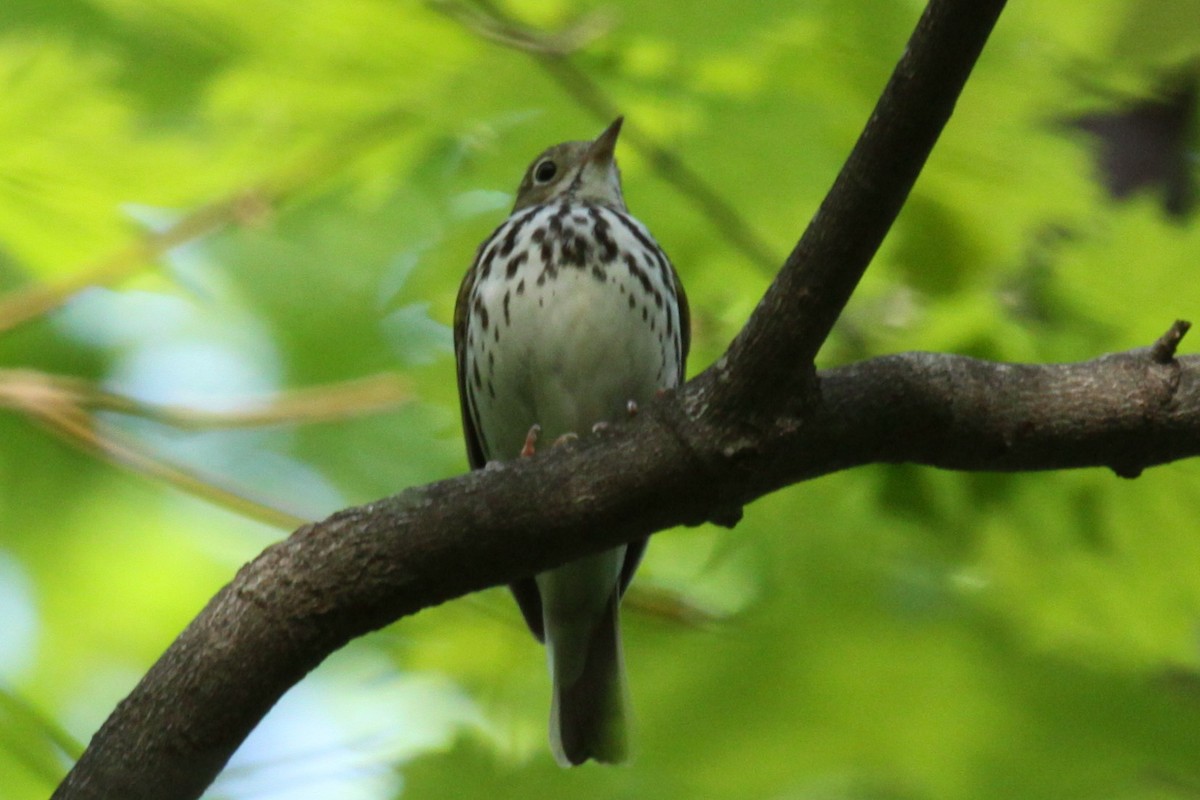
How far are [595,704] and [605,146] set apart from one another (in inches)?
65.7

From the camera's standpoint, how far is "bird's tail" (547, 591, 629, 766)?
13.5 feet

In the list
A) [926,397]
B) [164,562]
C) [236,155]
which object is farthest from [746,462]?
[164,562]

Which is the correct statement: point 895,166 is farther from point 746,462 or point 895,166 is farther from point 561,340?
point 561,340

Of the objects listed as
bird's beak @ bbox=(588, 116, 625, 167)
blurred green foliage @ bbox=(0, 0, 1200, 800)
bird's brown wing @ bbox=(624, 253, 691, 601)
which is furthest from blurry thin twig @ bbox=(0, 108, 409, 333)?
bird's brown wing @ bbox=(624, 253, 691, 601)

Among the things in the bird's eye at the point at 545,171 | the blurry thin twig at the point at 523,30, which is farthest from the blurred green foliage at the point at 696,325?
the bird's eye at the point at 545,171

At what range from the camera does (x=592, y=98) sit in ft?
13.3

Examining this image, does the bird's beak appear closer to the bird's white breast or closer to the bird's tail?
the bird's white breast

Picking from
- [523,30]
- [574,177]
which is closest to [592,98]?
[523,30]

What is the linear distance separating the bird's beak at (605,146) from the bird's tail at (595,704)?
1348mm

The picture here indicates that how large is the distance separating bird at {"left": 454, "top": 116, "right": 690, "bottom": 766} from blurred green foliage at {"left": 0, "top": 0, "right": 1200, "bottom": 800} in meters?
0.10

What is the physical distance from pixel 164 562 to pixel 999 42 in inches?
131

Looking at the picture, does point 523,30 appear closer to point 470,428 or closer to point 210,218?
point 210,218

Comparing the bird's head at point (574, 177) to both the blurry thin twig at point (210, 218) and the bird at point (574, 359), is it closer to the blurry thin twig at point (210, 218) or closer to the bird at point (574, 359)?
the bird at point (574, 359)

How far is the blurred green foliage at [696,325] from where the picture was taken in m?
3.49
